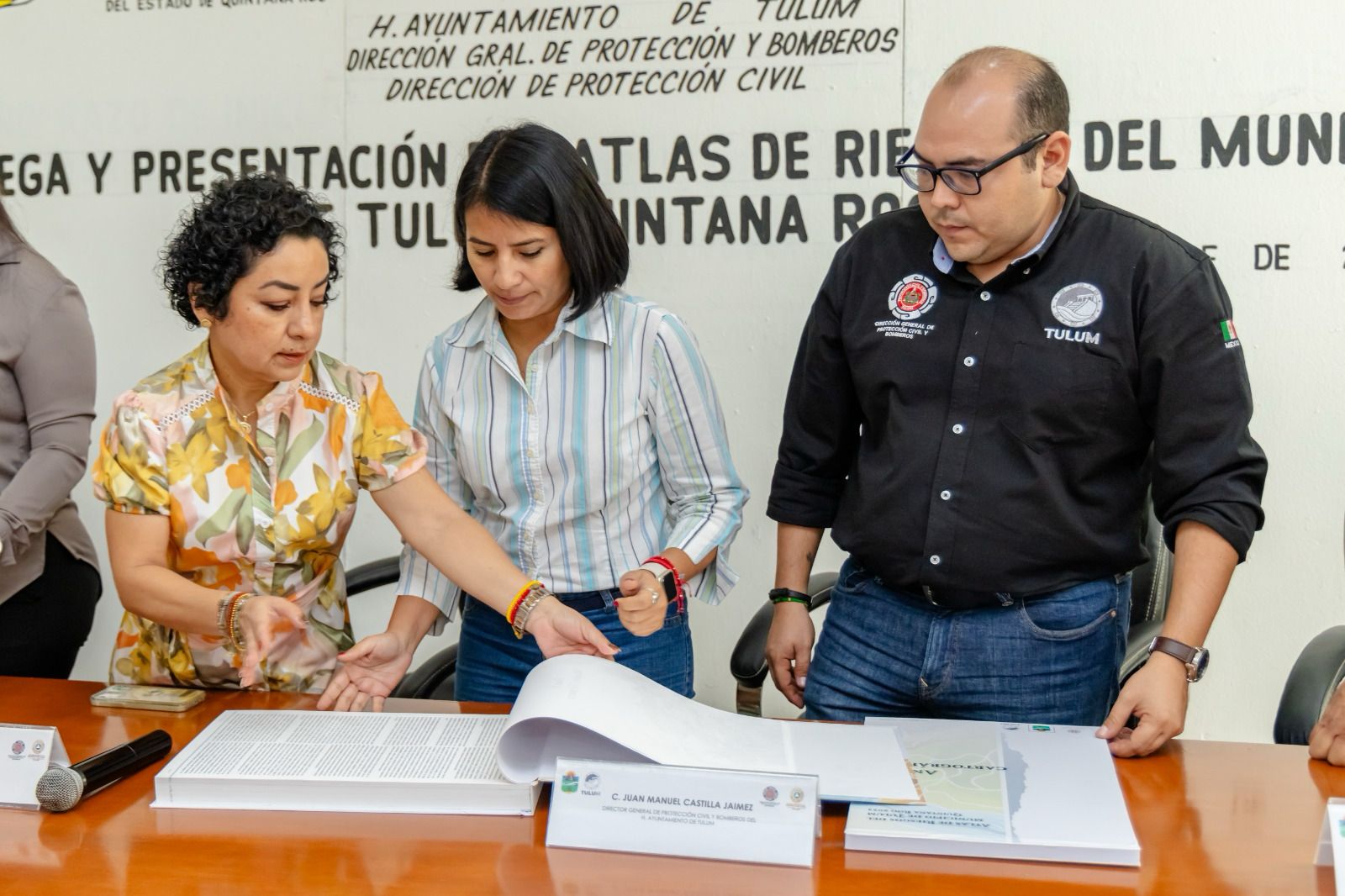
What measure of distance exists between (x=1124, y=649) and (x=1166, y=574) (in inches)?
11.0

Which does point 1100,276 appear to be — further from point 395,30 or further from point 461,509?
point 395,30

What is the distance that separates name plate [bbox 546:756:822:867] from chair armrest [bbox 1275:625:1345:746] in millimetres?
937

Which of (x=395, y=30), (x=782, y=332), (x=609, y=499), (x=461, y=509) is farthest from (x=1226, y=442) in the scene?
(x=395, y=30)

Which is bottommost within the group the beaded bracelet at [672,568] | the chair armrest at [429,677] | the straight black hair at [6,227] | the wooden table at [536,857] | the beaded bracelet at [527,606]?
the chair armrest at [429,677]

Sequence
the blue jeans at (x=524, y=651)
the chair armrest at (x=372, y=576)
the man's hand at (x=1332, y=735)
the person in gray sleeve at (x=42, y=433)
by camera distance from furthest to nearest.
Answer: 1. the chair armrest at (x=372, y=576)
2. the person in gray sleeve at (x=42, y=433)
3. the blue jeans at (x=524, y=651)
4. the man's hand at (x=1332, y=735)

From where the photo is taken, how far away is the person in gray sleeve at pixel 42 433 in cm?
228

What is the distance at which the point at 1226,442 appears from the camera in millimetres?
1704

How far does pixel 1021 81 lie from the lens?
5.70 feet

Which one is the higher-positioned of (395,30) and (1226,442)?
(395,30)

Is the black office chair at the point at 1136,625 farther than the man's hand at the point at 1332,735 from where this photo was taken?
Yes

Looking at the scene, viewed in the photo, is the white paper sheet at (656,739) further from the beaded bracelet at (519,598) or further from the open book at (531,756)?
the beaded bracelet at (519,598)

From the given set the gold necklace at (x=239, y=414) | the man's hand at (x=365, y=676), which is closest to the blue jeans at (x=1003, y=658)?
the man's hand at (x=365, y=676)

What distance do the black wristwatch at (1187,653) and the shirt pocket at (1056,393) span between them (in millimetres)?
317

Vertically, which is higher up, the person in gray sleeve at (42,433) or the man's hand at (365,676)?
the person in gray sleeve at (42,433)
